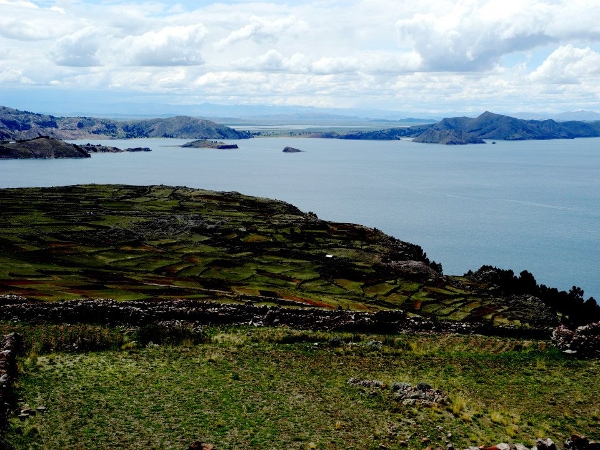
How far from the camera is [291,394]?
83.0 ft

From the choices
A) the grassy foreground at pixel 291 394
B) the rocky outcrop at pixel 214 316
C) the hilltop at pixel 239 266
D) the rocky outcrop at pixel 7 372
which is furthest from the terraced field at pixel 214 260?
the grassy foreground at pixel 291 394

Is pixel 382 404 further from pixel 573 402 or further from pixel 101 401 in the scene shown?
pixel 101 401

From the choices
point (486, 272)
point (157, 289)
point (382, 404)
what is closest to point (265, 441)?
point (382, 404)

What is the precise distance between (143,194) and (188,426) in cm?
A: 14412

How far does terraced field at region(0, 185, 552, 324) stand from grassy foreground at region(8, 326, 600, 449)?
23775 millimetres

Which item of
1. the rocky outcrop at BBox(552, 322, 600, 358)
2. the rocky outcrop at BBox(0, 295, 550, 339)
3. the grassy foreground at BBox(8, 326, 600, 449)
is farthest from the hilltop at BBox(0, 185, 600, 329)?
the rocky outcrop at BBox(552, 322, 600, 358)

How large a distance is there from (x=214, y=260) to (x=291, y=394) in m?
59.9

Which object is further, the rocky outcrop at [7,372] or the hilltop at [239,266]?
the hilltop at [239,266]

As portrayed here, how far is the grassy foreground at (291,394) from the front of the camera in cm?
2048

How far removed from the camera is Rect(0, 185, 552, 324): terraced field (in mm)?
62688

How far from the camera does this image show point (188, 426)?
69.1ft

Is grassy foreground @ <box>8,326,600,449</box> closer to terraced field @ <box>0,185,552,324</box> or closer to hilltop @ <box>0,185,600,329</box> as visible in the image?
hilltop @ <box>0,185,600,329</box>

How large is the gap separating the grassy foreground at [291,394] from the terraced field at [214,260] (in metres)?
23.8

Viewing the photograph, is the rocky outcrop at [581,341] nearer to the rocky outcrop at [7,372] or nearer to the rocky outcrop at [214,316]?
the rocky outcrop at [214,316]
